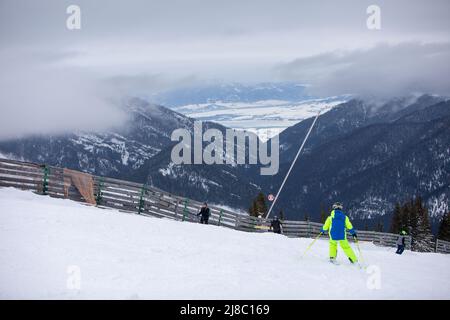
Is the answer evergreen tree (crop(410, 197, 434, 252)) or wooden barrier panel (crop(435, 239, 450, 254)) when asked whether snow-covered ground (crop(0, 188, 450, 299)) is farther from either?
evergreen tree (crop(410, 197, 434, 252))

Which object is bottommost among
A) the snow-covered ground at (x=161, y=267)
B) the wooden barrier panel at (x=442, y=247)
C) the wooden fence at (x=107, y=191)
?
the wooden barrier panel at (x=442, y=247)

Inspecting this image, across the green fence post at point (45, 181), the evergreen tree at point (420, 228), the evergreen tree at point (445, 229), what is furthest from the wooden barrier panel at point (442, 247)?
the green fence post at point (45, 181)

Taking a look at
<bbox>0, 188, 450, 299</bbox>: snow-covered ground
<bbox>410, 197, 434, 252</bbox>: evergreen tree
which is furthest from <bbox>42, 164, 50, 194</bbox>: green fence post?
<bbox>410, 197, 434, 252</bbox>: evergreen tree

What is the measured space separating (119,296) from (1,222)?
6387mm

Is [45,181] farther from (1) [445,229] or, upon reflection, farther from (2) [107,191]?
(1) [445,229]

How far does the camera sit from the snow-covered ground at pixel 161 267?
978 cm

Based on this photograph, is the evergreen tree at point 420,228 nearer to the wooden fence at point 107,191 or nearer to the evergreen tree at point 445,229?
the evergreen tree at point 445,229

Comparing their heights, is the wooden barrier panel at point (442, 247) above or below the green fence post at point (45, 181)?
below

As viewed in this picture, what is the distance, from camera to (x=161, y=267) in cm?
1154

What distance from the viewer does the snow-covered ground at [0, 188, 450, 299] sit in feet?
32.1
